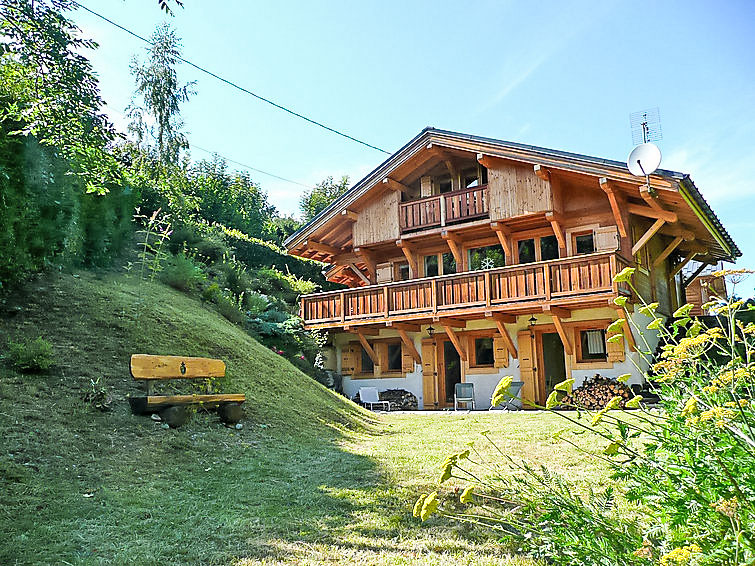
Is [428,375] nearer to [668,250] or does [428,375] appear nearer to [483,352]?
[483,352]

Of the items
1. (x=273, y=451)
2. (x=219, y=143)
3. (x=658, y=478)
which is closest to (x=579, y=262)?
(x=273, y=451)

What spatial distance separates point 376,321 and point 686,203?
8458 mm

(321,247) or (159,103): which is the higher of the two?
(159,103)

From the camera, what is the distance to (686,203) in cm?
1330

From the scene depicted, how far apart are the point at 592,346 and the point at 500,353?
242cm

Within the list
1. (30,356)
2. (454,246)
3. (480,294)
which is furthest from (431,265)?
(30,356)

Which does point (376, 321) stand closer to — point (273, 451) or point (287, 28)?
point (287, 28)

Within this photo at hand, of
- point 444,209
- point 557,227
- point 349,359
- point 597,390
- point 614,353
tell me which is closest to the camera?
point 597,390

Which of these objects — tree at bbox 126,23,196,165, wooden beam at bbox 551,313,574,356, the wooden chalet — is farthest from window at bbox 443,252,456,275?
tree at bbox 126,23,196,165

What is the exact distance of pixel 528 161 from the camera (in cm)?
1498

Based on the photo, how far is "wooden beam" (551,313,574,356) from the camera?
47.0ft

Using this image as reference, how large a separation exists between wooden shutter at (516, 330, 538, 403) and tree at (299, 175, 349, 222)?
29.0 m

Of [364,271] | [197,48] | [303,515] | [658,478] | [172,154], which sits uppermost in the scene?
[172,154]

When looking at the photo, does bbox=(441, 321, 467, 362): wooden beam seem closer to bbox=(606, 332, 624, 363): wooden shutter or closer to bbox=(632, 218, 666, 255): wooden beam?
bbox=(606, 332, 624, 363): wooden shutter
